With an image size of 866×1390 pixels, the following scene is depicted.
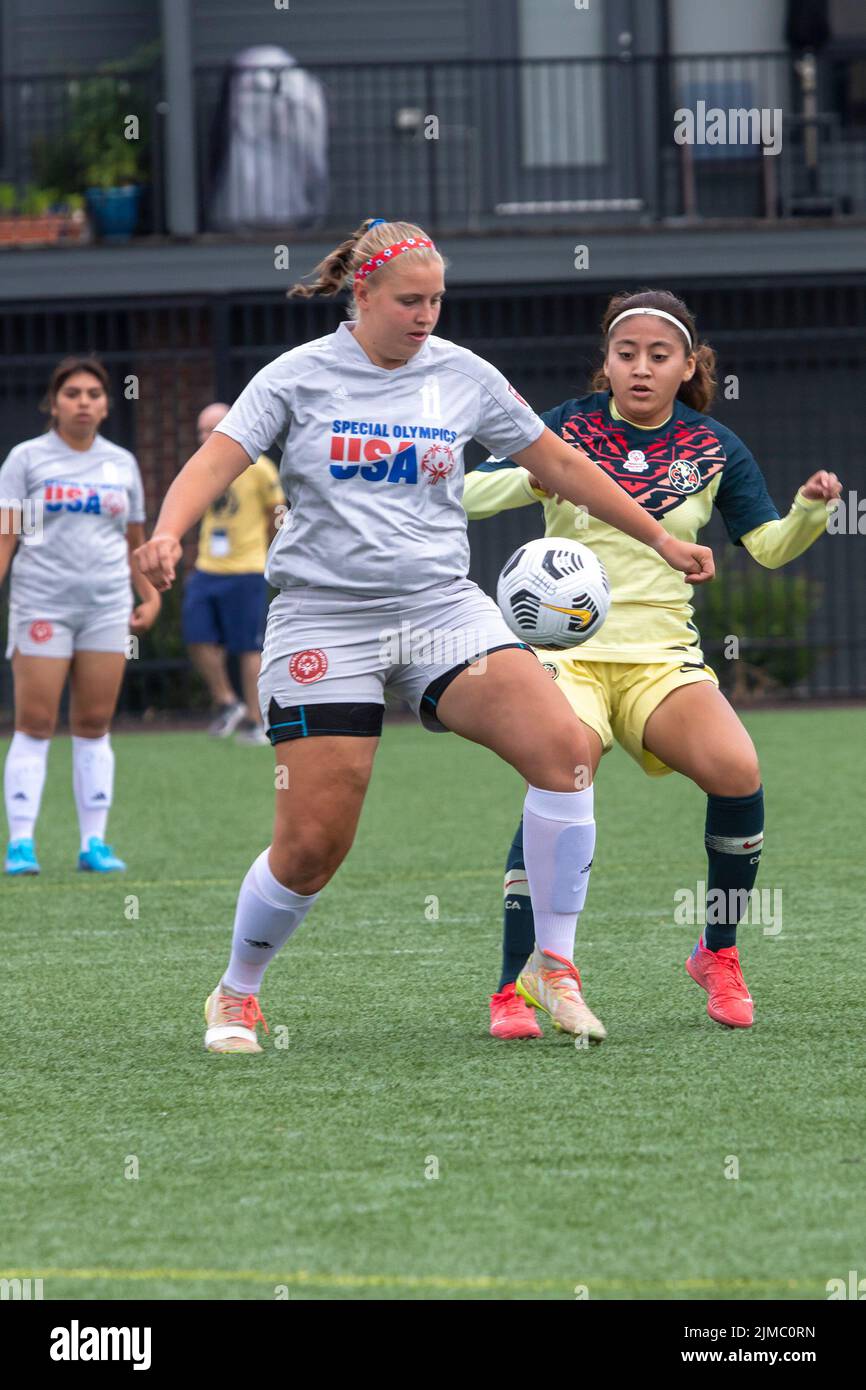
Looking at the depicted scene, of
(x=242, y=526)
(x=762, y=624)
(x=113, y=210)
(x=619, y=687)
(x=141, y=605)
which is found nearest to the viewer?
(x=619, y=687)

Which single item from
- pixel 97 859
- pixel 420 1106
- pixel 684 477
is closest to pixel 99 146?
pixel 97 859

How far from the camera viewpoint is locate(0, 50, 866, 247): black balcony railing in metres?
17.5

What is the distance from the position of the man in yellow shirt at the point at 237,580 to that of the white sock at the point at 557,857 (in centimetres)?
911

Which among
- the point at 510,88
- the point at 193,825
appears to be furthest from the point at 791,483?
the point at 193,825

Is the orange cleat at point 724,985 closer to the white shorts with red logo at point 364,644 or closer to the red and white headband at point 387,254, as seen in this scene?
the white shorts with red logo at point 364,644

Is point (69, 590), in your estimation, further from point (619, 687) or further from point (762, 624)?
point (762, 624)

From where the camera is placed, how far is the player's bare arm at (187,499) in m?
4.28

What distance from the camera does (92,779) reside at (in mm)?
8453

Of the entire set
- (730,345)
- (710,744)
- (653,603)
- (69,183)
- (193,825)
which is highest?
(69,183)

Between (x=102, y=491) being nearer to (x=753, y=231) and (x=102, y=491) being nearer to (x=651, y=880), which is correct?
(x=651, y=880)

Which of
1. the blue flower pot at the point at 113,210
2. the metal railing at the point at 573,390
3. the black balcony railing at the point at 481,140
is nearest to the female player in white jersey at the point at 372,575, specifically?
the metal railing at the point at 573,390

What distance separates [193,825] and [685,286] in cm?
874

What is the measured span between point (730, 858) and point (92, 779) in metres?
3.95

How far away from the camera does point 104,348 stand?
736 inches
